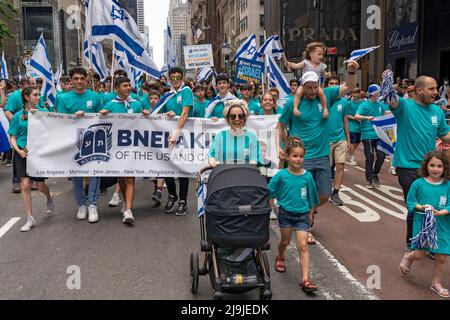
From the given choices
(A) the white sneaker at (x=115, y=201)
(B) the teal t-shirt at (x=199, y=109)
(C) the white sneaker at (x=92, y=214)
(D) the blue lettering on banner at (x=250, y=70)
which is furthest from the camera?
(D) the blue lettering on banner at (x=250, y=70)

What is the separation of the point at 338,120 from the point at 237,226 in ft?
18.8

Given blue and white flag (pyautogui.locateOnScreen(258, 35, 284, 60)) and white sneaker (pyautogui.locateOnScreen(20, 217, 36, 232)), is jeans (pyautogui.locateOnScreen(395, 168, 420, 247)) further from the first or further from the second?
blue and white flag (pyautogui.locateOnScreen(258, 35, 284, 60))

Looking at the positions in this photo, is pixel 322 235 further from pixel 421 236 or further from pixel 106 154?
pixel 106 154

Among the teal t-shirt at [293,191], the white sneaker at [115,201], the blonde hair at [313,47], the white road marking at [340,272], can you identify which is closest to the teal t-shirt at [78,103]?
the white sneaker at [115,201]

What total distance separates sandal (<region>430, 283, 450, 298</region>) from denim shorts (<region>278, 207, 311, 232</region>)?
49.1 inches

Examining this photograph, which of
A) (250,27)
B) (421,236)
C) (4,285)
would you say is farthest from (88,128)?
(250,27)

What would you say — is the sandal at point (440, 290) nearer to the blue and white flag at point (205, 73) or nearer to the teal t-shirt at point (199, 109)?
the teal t-shirt at point (199, 109)

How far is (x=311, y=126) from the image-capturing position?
20.0 feet

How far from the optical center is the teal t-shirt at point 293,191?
16.2 ft

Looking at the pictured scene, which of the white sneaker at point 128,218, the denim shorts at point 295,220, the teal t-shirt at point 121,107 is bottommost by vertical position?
the white sneaker at point 128,218

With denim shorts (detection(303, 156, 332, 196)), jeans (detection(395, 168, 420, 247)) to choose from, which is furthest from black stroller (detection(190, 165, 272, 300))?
jeans (detection(395, 168, 420, 247))

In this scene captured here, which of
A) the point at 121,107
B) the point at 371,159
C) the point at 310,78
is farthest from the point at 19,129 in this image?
the point at 371,159

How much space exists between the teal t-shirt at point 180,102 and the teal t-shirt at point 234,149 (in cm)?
284

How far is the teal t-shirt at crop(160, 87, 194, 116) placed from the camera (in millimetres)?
7766
